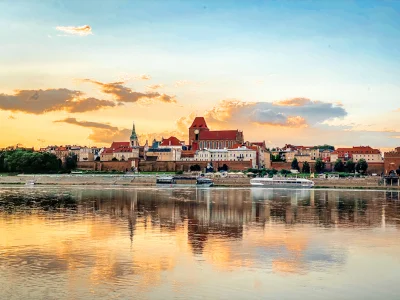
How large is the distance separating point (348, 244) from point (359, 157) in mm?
73953

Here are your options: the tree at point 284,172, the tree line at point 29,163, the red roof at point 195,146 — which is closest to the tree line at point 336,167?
the tree at point 284,172

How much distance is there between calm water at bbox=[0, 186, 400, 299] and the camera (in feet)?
34.9

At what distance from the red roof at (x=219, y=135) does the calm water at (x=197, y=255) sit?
6716 cm

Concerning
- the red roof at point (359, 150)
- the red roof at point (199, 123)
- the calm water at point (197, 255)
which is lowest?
the calm water at point (197, 255)

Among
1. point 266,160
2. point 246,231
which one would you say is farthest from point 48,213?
point 266,160

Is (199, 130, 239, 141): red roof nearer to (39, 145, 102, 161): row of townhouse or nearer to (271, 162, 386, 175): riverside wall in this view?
(271, 162, 386, 175): riverside wall

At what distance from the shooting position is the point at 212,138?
91.1 metres

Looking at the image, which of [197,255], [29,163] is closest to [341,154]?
[29,163]

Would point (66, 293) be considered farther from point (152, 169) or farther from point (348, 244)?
point (152, 169)

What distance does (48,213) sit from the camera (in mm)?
23469

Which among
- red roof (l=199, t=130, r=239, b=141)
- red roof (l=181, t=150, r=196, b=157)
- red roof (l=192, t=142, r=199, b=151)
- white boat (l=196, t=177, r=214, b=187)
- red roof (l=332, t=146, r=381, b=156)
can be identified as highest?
red roof (l=199, t=130, r=239, b=141)

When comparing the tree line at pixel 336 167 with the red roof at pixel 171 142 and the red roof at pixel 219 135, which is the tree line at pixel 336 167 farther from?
the red roof at pixel 171 142

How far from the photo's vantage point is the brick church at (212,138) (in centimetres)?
9019

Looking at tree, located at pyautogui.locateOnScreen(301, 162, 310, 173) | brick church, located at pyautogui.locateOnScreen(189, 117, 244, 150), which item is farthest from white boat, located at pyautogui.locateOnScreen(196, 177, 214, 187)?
brick church, located at pyautogui.locateOnScreen(189, 117, 244, 150)
